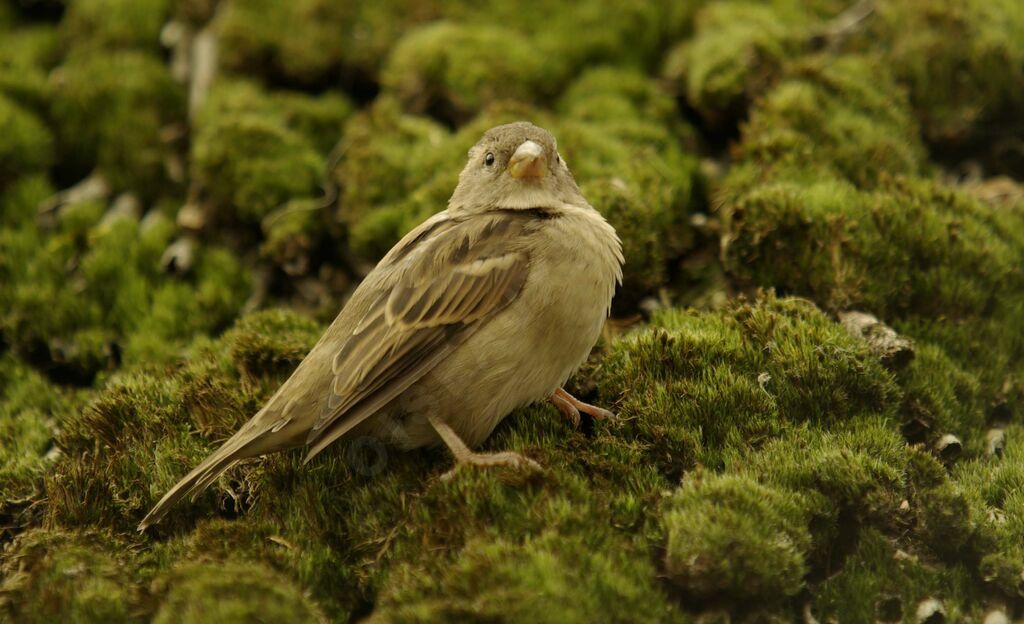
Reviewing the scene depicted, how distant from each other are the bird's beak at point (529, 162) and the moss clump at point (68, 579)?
119 inches

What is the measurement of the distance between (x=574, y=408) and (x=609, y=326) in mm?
1223

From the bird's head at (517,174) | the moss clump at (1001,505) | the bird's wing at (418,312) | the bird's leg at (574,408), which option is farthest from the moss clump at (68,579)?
the moss clump at (1001,505)

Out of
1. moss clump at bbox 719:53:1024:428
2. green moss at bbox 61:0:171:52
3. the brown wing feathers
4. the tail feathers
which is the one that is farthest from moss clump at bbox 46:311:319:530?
green moss at bbox 61:0:171:52

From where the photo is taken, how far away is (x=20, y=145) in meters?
8.92

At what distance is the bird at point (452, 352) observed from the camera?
5590 millimetres

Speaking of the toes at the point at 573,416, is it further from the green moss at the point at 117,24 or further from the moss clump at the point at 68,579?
the green moss at the point at 117,24

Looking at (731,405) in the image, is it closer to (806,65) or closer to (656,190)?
(656,190)

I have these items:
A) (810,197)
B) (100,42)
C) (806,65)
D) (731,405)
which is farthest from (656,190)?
(100,42)

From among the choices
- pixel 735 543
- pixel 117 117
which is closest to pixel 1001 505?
pixel 735 543

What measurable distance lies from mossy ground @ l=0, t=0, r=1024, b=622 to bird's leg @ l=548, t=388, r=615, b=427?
7cm

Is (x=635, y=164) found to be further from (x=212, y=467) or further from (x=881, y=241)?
(x=212, y=467)

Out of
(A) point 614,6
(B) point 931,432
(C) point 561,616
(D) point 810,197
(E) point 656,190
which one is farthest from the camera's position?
(A) point 614,6

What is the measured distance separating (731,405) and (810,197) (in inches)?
80.0

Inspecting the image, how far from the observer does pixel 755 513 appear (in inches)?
195
